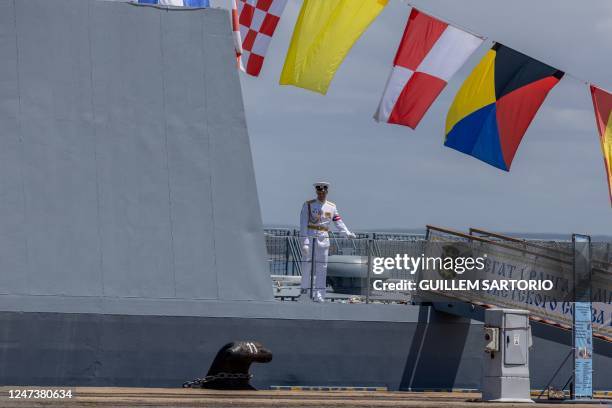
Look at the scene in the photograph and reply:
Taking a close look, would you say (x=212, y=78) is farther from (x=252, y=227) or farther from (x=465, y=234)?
(x=465, y=234)

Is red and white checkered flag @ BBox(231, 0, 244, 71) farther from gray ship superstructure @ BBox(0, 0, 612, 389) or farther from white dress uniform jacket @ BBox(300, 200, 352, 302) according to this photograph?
white dress uniform jacket @ BBox(300, 200, 352, 302)

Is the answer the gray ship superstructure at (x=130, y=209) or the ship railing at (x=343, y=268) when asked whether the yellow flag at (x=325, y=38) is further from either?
the ship railing at (x=343, y=268)

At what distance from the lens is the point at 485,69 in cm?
1341

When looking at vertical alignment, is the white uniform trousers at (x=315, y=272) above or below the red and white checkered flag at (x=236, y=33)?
below

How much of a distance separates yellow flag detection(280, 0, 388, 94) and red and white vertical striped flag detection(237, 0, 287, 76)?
1.36 ft

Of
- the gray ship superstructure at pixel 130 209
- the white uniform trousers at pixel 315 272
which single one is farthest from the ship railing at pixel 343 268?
the gray ship superstructure at pixel 130 209

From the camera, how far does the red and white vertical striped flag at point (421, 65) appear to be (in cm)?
1314

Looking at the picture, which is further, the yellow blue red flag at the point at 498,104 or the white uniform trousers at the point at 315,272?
the yellow blue red flag at the point at 498,104

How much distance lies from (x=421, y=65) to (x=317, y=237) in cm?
230

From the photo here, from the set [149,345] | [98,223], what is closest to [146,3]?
[98,223]

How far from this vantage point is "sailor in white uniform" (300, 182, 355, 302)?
42.4ft

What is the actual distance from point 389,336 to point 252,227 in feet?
6.79

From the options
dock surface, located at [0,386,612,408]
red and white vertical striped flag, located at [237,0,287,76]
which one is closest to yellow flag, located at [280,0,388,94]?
red and white vertical striped flag, located at [237,0,287,76]

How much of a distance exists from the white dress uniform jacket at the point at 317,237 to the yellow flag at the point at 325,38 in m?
1.36
